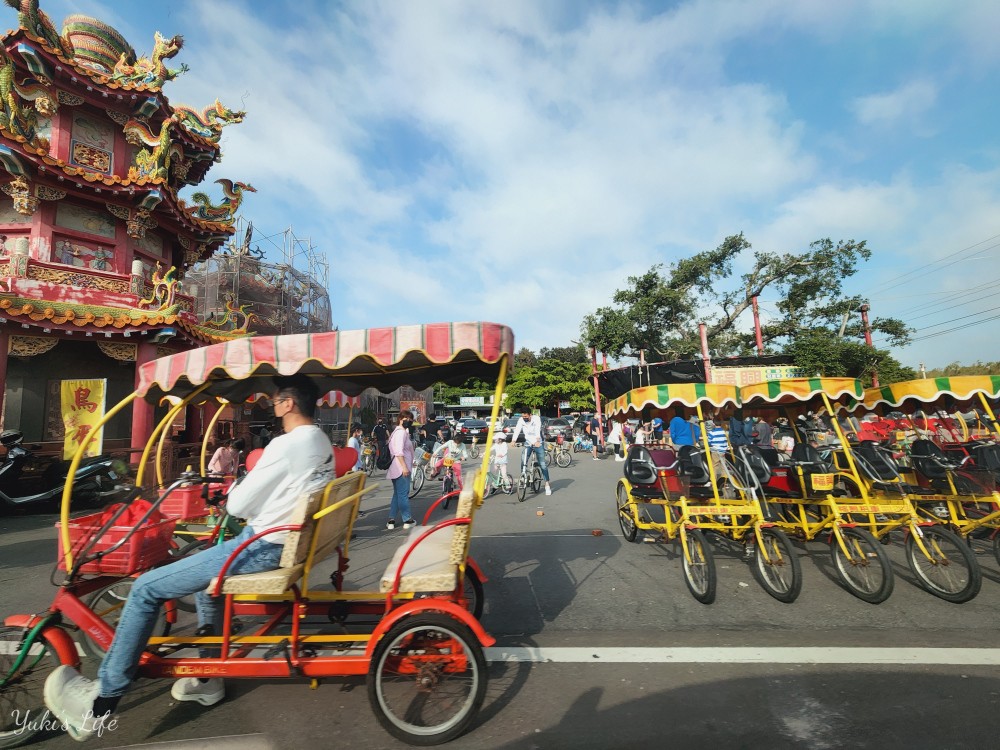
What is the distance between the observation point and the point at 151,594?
2615 mm

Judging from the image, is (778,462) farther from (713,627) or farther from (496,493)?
(496,493)

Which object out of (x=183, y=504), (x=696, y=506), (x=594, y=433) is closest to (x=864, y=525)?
(x=696, y=506)

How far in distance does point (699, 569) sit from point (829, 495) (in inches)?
63.5

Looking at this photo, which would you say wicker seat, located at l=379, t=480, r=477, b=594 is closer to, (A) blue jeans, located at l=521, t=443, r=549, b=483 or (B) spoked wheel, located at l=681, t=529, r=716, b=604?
(B) spoked wheel, located at l=681, t=529, r=716, b=604

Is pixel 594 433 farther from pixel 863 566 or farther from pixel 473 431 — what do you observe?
pixel 863 566

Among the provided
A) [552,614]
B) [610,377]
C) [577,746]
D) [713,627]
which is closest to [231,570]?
[577,746]

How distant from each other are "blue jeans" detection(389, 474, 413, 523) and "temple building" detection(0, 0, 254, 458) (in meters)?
7.40

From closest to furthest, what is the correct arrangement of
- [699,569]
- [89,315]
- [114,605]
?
[114,605] < [699,569] < [89,315]

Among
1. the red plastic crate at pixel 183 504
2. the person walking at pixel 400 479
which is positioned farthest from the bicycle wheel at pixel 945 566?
the red plastic crate at pixel 183 504

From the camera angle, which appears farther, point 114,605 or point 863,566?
point 863,566

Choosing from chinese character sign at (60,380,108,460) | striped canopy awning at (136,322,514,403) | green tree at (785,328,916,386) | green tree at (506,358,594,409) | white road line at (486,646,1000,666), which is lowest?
white road line at (486,646,1000,666)

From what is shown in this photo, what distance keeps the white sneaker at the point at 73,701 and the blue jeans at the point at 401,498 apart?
4903 millimetres

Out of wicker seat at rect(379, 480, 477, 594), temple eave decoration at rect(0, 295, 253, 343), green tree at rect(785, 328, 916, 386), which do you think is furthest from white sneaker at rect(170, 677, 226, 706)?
green tree at rect(785, 328, 916, 386)

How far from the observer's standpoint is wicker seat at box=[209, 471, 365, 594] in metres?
2.71
